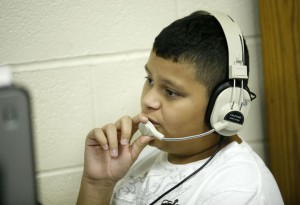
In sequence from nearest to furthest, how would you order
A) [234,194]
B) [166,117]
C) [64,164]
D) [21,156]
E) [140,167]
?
[21,156] < [234,194] < [166,117] < [140,167] < [64,164]

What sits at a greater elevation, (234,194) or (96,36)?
(96,36)

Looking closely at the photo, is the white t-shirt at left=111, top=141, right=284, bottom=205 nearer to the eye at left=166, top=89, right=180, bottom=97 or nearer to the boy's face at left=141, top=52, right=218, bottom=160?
the boy's face at left=141, top=52, right=218, bottom=160

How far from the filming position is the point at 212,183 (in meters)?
0.71

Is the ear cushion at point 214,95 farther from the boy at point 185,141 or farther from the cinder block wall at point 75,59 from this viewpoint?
the cinder block wall at point 75,59

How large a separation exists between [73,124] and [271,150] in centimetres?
74

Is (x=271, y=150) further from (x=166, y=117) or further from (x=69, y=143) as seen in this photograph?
(x=69, y=143)

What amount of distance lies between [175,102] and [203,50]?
148 millimetres

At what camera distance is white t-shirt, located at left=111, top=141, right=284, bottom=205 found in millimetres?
668

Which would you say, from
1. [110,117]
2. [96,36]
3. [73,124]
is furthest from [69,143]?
[96,36]

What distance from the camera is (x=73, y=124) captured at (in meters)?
1.05

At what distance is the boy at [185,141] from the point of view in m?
0.72

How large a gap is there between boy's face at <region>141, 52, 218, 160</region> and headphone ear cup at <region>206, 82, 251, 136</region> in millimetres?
45

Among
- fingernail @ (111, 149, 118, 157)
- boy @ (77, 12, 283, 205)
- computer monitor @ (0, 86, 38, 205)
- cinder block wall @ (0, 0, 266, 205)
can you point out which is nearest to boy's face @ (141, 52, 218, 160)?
boy @ (77, 12, 283, 205)

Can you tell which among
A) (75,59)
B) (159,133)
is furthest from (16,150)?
(75,59)
